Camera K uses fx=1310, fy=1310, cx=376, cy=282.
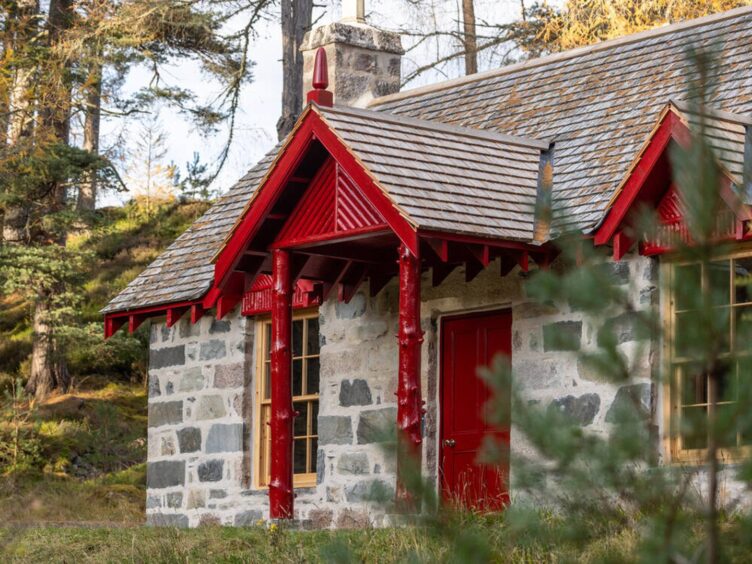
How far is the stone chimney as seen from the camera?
1480cm

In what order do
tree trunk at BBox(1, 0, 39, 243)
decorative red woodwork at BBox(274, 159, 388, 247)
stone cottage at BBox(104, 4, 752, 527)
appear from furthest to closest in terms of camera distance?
tree trunk at BBox(1, 0, 39, 243) < decorative red woodwork at BBox(274, 159, 388, 247) < stone cottage at BBox(104, 4, 752, 527)

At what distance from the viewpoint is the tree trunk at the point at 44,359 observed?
74.3ft

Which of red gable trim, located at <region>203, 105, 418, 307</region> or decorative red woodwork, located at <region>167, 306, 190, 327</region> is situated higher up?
red gable trim, located at <region>203, 105, 418, 307</region>

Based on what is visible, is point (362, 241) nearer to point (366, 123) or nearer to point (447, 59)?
point (366, 123)

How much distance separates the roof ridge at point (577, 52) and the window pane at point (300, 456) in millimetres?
4298

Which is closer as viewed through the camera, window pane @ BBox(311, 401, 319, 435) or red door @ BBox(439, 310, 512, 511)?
red door @ BBox(439, 310, 512, 511)

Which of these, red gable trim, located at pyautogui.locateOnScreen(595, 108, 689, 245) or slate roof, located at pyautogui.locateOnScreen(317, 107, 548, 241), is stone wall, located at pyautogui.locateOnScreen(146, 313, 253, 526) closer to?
slate roof, located at pyautogui.locateOnScreen(317, 107, 548, 241)

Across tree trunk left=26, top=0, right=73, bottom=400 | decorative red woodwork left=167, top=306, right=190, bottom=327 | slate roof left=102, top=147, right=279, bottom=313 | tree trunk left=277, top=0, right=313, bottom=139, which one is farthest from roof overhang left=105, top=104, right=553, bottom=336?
tree trunk left=26, top=0, right=73, bottom=400

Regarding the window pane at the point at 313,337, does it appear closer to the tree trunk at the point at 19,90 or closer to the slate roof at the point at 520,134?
the slate roof at the point at 520,134

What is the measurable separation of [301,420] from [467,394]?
2330mm

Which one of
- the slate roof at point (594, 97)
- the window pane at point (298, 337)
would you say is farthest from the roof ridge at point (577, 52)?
the window pane at point (298, 337)

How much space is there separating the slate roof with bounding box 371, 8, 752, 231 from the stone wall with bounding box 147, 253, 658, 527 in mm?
1080

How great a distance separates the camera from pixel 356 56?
15.0m

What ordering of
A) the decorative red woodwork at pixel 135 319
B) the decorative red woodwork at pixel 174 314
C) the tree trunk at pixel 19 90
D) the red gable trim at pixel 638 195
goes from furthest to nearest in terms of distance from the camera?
1. the tree trunk at pixel 19 90
2. the decorative red woodwork at pixel 135 319
3. the decorative red woodwork at pixel 174 314
4. the red gable trim at pixel 638 195
